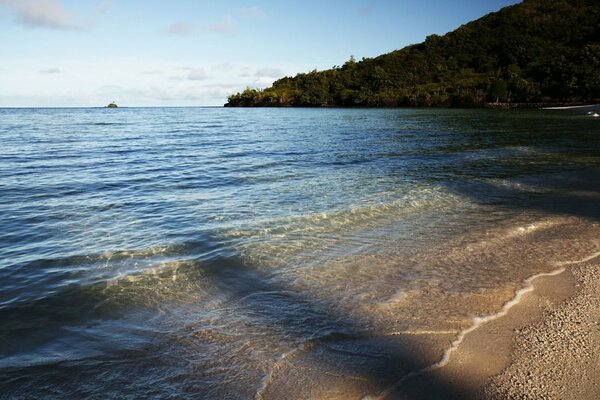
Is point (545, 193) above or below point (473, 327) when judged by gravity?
below

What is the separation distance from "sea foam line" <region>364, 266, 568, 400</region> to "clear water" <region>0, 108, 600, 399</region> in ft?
0.30

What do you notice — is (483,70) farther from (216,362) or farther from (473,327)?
(216,362)

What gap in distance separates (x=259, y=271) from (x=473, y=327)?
3334 mm

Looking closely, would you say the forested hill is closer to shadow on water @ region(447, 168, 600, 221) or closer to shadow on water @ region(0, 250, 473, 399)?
shadow on water @ region(447, 168, 600, 221)

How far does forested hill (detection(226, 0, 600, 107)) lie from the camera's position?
274ft

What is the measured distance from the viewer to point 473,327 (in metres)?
4.60

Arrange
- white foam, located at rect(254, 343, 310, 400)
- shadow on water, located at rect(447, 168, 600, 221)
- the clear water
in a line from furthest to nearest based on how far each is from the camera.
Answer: shadow on water, located at rect(447, 168, 600, 221), the clear water, white foam, located at rect(254, 343, 310, 400)

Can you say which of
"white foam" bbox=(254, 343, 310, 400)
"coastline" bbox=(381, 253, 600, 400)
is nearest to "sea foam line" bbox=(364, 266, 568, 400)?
"coastline" bbox=(381, 253, 600, 400)

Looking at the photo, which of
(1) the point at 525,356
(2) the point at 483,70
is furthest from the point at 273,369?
(2) the point at 483,70

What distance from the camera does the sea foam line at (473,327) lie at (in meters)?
3.71

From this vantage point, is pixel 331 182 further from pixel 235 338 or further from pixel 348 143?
pixel 348 143

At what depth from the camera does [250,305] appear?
212 inches

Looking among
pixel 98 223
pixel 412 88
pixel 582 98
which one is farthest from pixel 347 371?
pixel 412 88

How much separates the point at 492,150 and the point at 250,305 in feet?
70.3
